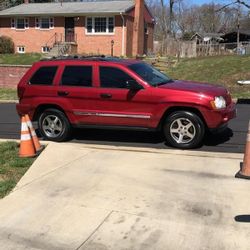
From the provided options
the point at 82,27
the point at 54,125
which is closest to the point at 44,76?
the point at 54,125

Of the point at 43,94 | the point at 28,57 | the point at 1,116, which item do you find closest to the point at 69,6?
the point at 28,57

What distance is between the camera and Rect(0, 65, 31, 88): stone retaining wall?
941 inches

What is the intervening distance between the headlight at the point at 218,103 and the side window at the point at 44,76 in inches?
133

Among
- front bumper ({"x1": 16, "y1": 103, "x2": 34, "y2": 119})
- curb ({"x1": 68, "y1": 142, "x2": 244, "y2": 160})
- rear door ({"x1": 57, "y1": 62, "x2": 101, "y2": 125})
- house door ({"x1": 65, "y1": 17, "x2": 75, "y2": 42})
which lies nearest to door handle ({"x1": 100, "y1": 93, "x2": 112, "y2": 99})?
rear door ({"x1": 57, "y1": 62, "x2": 101, "y2": 125})

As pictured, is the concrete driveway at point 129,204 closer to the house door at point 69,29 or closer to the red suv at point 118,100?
the red suv at point 118,100

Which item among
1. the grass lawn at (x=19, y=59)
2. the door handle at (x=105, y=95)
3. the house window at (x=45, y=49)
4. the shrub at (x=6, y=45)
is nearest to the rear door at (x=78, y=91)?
the door handle at (x=105, y=95)

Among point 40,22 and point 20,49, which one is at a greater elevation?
point 40,22

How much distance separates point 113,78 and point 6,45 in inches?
1326

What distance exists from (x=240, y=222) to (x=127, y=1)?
3763cm

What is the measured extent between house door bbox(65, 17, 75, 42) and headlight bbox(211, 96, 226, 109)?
106 ft

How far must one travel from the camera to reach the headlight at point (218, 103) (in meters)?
8.75

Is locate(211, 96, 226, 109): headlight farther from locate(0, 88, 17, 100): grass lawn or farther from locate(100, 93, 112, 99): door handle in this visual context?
locate(0, 88, 17, 100): grass lawn

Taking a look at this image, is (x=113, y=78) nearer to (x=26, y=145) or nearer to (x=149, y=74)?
(x=149, y=74)

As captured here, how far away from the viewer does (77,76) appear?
32.6 ft
